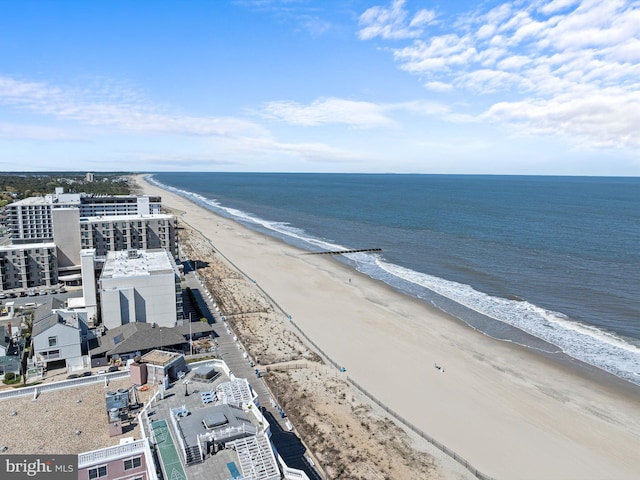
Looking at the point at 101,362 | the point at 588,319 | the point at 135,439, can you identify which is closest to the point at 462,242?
the point at 588,319

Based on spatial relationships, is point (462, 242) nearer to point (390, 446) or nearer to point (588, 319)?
point (588, 319)

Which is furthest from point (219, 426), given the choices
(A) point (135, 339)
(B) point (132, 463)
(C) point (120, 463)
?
(A) point (135, 339)

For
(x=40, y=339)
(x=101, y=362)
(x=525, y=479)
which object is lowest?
(x=525, y=479)

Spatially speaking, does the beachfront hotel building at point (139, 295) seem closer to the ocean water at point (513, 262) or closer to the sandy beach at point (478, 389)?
the sandy beach at point (478, 389)

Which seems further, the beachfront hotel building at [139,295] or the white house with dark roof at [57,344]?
the beachfront hotel building at [139,295]

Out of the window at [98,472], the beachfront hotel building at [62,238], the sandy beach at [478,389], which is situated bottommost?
the sandy beach at [478,389]

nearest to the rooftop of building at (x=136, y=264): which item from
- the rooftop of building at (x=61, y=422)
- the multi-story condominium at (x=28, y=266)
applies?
the multi-story condominium at (x=28, y=266)

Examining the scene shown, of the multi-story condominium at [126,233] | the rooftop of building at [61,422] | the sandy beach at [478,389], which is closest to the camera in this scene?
the rooftop of building at [61,422]

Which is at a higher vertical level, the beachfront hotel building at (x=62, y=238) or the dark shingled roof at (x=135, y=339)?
the beachfront hotel building at (x=62, y=238)
